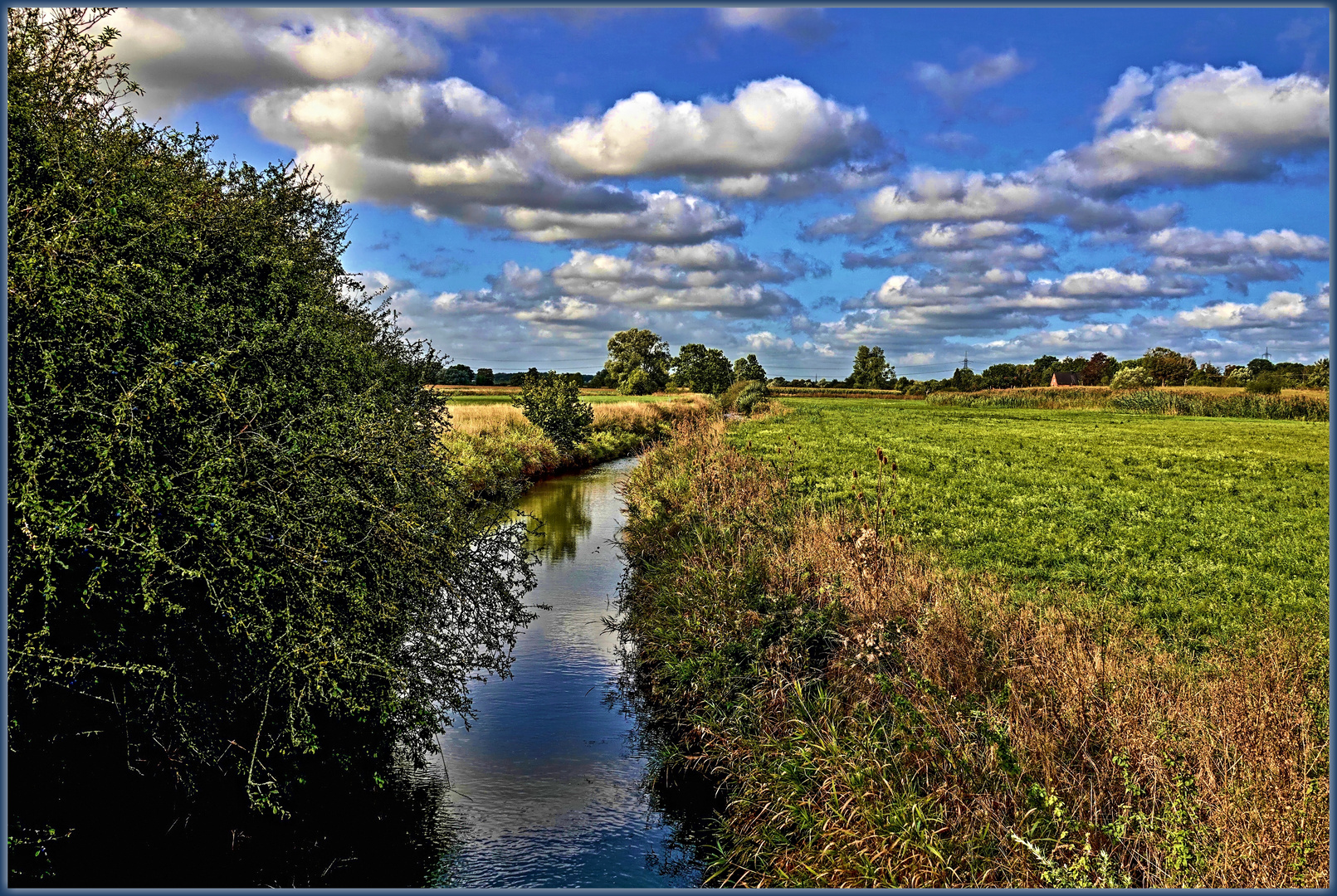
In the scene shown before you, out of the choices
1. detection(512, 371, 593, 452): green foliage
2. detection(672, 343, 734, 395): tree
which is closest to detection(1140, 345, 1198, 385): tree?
detection(672, 343, 734, 395): tree

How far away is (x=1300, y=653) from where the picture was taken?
6.99m

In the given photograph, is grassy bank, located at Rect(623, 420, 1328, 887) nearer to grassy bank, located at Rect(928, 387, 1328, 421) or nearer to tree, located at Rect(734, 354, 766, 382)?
grassy bank, located at Rect(928, 387, 1328, 421)

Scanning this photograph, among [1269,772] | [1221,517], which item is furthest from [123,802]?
[1221,517]

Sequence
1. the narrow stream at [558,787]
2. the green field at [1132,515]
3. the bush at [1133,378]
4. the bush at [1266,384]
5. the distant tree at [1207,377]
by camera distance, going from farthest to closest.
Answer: the bush at [1133,378]
the distant tree at [1207,377]
the bush at [1266,384]
the green field at [1132,515]
the narrow stream at [558,787]

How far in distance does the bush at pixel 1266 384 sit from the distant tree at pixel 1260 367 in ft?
12.7

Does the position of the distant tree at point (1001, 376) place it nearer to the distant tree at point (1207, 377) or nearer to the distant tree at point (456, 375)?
the distant tree at point (1207, 377)

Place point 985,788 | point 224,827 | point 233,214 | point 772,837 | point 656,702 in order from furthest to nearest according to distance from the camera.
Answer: point 656,702
point 233,214
point 224,827
point 772,837
point 985,788

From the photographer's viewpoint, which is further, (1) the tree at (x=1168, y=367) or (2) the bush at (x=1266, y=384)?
(1) the tree at (x=1168, y=367)

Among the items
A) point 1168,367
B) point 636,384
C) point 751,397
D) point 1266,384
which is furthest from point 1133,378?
point 636,384

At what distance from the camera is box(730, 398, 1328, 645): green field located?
400 inches

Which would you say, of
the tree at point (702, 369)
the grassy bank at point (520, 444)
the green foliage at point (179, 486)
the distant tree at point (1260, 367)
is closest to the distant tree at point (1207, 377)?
the distant tree at point (1260, 367)

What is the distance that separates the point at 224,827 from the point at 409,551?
8.21ft

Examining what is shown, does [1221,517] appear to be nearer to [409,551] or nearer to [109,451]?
[409,551]

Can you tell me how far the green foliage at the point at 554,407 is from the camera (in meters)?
35.1
